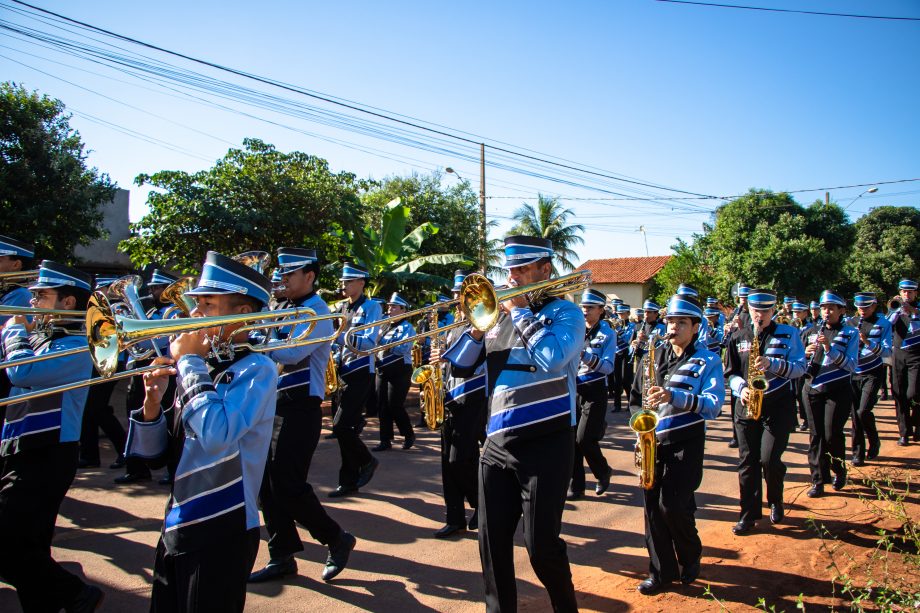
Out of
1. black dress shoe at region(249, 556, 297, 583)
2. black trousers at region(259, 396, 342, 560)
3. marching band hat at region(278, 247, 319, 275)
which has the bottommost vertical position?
black dress shoe at region(249, 556, 297, 583)

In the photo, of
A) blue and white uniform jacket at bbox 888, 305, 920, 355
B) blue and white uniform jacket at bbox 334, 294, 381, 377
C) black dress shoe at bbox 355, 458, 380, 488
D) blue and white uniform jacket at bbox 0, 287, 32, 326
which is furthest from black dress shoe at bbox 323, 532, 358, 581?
blue and white uniform jacket at bbox 888, 305, 920, 355

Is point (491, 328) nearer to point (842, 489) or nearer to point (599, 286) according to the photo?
point (842, 489)

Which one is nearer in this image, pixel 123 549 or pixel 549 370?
pixel 549 370

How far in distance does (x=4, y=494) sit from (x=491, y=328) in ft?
9.50

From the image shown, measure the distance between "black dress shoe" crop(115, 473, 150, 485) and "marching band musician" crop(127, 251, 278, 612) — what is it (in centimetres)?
500

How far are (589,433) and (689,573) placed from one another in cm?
240

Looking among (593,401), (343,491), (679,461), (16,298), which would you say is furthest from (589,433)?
(16,298)

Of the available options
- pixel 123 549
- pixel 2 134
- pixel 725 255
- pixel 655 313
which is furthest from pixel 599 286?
pixel 123 549

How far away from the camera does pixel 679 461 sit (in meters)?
4.62

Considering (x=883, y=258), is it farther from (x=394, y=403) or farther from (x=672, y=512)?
(x=672, y=512)

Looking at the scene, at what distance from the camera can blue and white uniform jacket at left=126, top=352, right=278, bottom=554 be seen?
2541 mm

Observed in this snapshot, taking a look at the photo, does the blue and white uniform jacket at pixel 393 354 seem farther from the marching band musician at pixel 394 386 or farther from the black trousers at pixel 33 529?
the black trousers at pixel 33 529

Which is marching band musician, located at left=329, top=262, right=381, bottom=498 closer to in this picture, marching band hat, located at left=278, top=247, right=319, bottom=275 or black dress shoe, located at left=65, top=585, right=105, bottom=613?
marching band hat, located at left=278, top=247, right=319, bottom=275

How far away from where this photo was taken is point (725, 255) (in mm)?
28250
